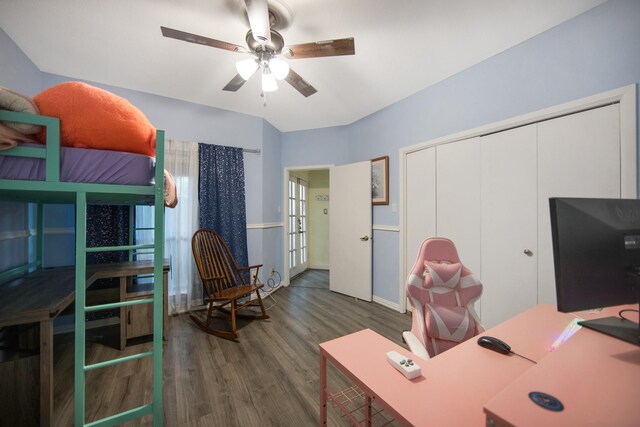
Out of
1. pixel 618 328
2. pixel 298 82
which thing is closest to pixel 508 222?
pixel 618 328

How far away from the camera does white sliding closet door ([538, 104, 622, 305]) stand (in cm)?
152

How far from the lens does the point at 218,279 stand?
2.31m

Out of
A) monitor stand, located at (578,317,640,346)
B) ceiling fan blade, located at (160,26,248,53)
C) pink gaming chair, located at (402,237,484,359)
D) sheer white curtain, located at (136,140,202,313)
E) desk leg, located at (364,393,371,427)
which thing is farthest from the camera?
sheer white curtain, located at (136,140,202,313)

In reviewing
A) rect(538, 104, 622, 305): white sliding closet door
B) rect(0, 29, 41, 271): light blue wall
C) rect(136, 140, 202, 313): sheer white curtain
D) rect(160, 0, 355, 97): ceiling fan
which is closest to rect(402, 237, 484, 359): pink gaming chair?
rect(538, 104, 622, 305): white sliding closet door

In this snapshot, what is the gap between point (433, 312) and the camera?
1.33 meters

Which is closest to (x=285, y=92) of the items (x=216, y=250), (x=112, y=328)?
(x=216, y=250)

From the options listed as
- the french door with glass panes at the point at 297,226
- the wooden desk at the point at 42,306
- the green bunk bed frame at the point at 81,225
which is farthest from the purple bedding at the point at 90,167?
the french door with glass panes at the point at 297,226

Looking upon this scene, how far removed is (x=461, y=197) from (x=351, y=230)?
4.94 feet

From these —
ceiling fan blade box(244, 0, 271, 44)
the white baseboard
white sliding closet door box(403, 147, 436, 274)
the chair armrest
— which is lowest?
the white baseboard

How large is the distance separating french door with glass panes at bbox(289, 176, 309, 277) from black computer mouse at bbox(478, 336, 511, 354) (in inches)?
139

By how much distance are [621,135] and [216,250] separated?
3463 mm

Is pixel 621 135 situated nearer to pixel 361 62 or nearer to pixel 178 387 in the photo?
pixel 361 62

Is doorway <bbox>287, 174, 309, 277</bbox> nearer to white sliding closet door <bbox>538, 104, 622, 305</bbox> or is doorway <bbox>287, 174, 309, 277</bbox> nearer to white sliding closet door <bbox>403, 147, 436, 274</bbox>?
white sliding closet door <bbox>403, 147, 436, 274</bbox>

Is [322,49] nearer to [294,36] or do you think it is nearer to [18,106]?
[294,36]
